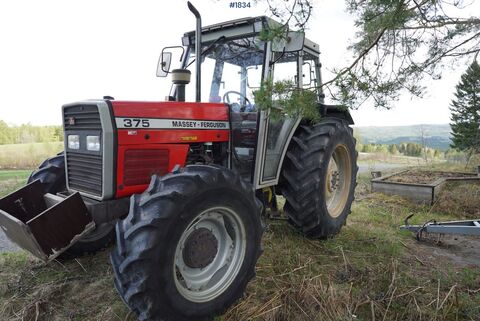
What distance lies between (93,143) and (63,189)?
0.80 m

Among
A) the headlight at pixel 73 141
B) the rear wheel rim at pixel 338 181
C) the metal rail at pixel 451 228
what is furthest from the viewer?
the rear wheel rim at pixel 338 181

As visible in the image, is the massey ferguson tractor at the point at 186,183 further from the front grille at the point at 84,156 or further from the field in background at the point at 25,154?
the field in background at the point at 25,154

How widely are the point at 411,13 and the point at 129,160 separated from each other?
285cm

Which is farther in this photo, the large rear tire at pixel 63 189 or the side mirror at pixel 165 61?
the side mirror at pixel 165 61

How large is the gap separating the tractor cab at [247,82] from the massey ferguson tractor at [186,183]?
0.01 metres

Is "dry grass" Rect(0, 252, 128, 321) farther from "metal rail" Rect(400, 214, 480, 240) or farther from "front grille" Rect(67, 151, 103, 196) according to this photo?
"metal rail" Rect(400, 214, 480, 240)

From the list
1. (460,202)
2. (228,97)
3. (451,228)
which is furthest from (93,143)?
(460,202)

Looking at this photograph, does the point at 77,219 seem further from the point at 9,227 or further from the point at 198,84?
the point at 198,84

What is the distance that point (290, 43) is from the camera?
9.66 feet

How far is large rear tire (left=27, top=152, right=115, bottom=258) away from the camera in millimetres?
2986

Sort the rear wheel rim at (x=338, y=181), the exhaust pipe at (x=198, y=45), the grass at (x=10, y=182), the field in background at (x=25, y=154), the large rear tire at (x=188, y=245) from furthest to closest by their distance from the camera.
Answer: the field in background at (x=25, y=154)
the grass at (x=10, y=182)
the rear wheel rim at (x=338, y=181)
the exhaust pipe at (x=198, y=45)
the large rear tire at (x=188, y=245)

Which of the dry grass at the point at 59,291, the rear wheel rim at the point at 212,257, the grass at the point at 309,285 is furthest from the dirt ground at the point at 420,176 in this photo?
the dry grass at the point at 59,291

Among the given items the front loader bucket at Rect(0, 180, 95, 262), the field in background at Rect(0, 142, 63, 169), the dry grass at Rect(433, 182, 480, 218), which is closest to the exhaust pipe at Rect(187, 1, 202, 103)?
the front loader bucket at Rect(0, 180, 95, 262)

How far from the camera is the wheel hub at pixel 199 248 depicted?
2354mm
